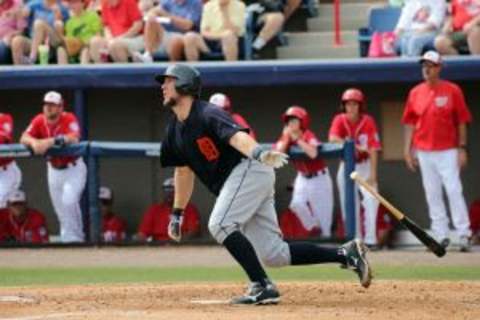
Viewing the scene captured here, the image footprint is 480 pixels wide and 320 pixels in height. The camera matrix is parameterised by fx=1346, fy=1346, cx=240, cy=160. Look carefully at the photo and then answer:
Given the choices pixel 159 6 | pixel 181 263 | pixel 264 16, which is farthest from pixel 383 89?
pixel 181 263

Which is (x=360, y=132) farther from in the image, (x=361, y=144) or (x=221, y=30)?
(x=221, y=30)

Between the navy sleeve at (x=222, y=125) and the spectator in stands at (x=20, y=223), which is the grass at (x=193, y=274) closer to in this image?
the spectator in stands at (x=20, y=223)

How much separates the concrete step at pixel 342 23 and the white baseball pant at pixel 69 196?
11.8ft

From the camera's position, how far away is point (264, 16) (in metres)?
15.5

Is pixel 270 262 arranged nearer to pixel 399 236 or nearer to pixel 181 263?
pixel 181 263

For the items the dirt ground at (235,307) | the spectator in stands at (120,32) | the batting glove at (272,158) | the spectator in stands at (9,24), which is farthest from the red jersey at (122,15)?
the batting glove at (272,158)

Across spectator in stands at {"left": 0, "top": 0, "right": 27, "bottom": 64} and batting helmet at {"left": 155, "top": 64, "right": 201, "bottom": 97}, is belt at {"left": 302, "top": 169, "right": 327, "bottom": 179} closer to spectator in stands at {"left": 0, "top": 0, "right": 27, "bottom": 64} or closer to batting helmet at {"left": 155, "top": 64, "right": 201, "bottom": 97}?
spectator in stands at {"left": 0, "top": 0, "right": 27, "bottom": 64}

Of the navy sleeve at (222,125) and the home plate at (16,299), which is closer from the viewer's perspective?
the navy sleeve at (222,125)

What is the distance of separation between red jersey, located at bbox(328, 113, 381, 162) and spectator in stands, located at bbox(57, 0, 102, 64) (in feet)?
10.8

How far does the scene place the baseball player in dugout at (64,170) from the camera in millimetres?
14328

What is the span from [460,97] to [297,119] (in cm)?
170

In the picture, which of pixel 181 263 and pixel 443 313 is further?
pixel 181 263

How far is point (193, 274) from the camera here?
11398 millimetres

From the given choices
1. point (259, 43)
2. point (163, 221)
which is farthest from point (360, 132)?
point (163, 221)
